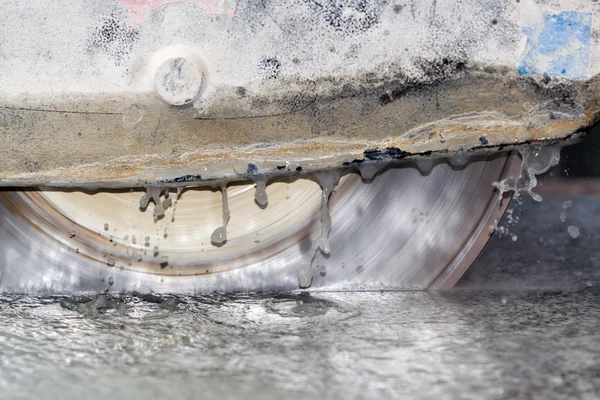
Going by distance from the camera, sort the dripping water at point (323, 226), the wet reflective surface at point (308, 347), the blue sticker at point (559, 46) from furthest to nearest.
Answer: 1. the dripping water at point (323, 226)
2. the blue sticker at point (559, 46)
3. the wet reflective surface at point (308, 347)

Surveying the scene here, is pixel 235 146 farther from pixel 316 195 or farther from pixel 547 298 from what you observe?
pixel 547 298

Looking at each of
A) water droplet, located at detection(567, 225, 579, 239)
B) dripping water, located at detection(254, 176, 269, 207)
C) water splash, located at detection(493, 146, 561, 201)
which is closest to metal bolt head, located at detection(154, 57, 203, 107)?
dripping water, located at detection(254, 176, 269, 207)

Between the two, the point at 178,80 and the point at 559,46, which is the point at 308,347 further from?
the point at 559,46

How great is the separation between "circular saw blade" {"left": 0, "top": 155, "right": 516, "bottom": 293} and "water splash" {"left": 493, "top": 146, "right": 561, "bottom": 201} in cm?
2

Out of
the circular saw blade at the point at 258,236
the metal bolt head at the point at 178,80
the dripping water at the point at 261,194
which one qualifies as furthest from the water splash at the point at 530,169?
the metal bolt head at the point at 178,80

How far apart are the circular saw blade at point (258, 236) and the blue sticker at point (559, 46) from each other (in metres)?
0.28

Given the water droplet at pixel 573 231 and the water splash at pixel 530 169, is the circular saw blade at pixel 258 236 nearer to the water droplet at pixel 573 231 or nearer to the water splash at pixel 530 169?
the water splash at pixel 530 169

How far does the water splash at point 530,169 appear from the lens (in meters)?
1.03

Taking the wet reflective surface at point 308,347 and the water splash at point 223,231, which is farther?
the water splash at point 223,231

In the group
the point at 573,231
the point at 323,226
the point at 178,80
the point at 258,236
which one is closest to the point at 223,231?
the point at 258,236

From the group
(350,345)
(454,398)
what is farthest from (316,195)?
(454,398)

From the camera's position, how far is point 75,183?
0.89m

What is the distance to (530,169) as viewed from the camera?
1.05 meters

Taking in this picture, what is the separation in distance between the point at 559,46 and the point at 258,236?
53 cm
